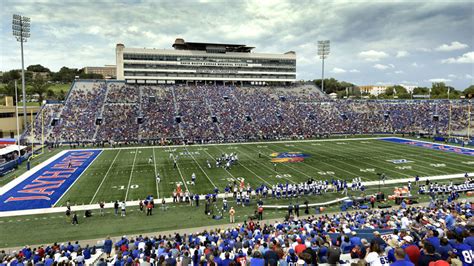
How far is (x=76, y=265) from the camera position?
A: 950cm

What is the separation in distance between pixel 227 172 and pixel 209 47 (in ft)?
159

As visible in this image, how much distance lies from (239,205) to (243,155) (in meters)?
16.0

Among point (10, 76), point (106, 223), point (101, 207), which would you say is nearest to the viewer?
point (106, 223)

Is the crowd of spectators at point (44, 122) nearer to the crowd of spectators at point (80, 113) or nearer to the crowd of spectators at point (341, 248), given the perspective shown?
the crowd of spectators at point (80, 113)

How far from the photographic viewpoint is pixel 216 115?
182ft

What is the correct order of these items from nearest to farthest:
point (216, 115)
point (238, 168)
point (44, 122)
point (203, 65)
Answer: point (238, 168) < point (44, 122) < point (216, 115) < point (203, 65)

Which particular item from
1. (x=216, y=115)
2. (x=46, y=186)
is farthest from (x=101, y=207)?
(x=216, y=115)

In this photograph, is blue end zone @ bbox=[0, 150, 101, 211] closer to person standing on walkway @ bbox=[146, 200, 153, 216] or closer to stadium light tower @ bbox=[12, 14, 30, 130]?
person standing on walkway @ bbox=[146, 200, 153, 216]

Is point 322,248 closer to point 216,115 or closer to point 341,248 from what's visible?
point 341,248

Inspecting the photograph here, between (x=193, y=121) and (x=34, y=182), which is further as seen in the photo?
(x=193, y=121)

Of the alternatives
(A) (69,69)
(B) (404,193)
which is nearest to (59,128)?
(B) (404,193)

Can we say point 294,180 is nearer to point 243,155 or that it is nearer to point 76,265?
point 243,155

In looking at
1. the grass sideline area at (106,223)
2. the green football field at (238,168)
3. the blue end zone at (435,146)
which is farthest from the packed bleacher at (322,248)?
the blue end zone at (435,146)

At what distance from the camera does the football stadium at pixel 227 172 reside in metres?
10.0
